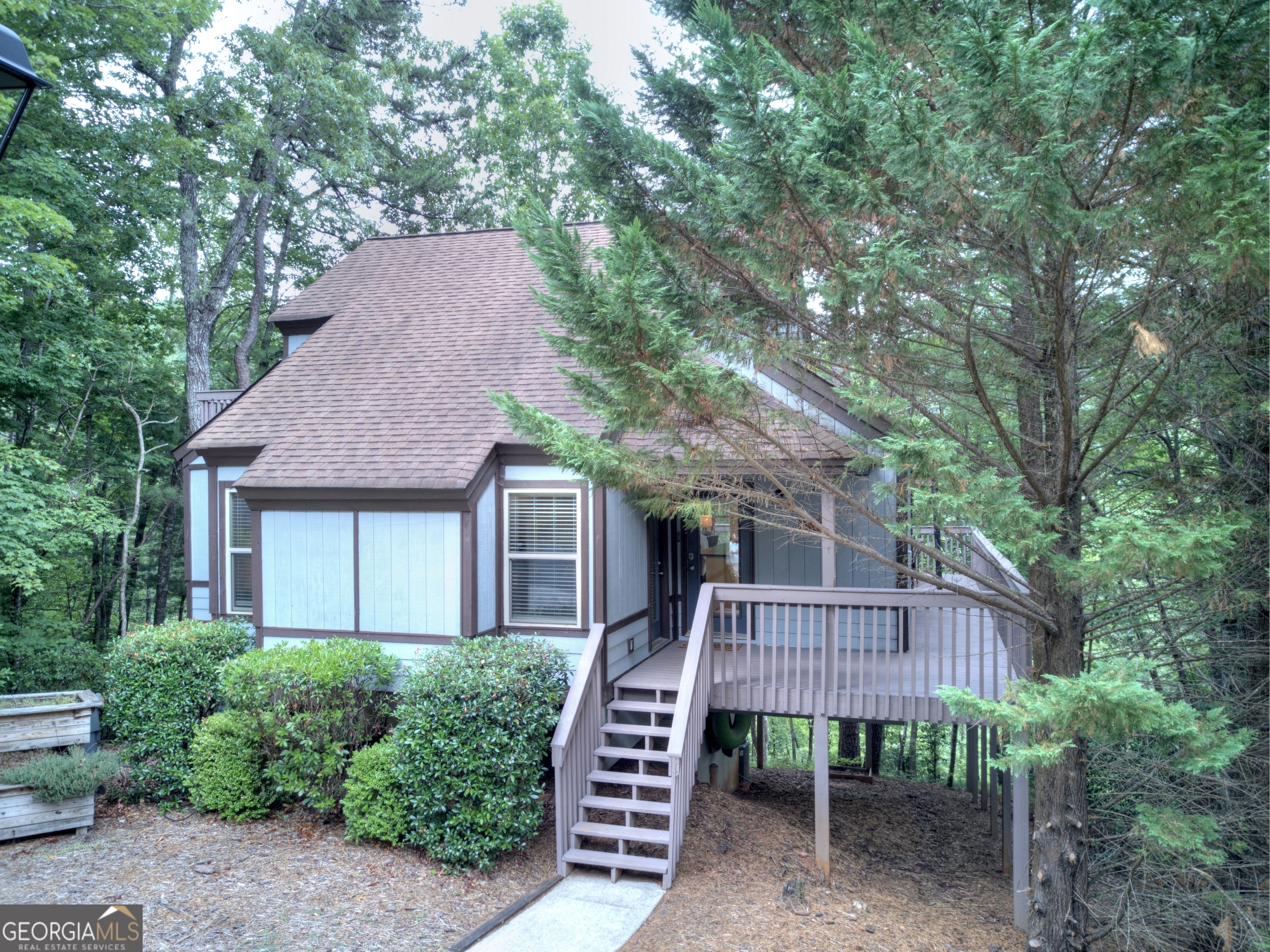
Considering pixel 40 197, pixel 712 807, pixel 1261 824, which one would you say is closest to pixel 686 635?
pixel 712 807

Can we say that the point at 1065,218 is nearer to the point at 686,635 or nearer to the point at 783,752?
the point at 686,635

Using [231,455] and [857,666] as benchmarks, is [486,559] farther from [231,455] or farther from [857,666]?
[857,666]

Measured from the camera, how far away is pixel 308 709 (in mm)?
7457

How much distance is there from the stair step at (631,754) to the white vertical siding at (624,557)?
4.87ft

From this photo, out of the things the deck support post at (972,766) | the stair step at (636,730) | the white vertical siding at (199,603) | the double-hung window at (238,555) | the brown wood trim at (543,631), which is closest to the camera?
the stair step at (636,730)

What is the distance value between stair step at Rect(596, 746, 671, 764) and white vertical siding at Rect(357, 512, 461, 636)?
6.38 ft

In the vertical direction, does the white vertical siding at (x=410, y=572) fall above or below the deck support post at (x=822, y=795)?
above

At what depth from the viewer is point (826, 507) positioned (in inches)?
303

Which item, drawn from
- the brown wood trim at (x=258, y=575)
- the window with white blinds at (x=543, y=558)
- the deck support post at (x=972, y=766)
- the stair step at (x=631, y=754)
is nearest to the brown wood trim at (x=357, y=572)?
the brown wood trim at (x=258, y=575)

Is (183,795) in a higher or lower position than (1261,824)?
lower

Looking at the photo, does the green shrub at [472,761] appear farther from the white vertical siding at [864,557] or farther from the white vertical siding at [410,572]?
the white vertical siding at [864,557]

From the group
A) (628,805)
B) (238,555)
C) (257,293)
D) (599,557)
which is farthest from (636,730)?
(257,293)

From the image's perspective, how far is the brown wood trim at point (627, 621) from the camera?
335 inches

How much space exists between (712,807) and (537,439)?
491 centimetres
